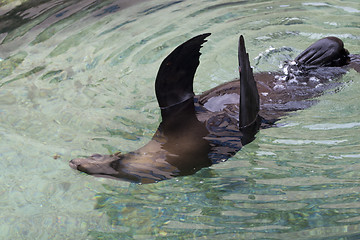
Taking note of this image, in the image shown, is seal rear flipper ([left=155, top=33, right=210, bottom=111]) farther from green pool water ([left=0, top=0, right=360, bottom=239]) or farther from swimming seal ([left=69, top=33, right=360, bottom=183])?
green pool water ([left=0, top=0, right=360, bottom=239])

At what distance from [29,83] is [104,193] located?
7.03ft

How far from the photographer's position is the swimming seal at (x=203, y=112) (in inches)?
122

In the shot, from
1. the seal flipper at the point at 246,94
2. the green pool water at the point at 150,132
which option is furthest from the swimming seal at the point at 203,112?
the green pool water at the point at 150,132

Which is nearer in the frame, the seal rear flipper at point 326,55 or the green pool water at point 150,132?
the green pool water at point 150,132

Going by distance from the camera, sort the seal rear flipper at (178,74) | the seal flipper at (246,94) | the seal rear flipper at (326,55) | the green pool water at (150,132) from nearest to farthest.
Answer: the green pool water at (150,132)
the seal flipper at (246,94)
the seal rear flipper at (178,74)
the seal rear flipper at (326,55)

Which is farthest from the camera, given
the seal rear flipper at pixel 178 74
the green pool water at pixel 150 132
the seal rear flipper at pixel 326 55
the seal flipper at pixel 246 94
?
the seal rear flipper at pixel 326 55

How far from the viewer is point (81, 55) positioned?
17.9 feet

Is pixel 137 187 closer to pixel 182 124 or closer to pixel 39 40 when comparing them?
pixel 182 124

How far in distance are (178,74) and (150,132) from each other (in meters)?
0.63

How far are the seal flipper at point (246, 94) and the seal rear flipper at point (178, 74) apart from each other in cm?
35

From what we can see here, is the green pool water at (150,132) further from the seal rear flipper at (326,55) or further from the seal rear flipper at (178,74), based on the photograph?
the seal rear flipper at (178,74)

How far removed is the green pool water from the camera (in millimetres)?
3043

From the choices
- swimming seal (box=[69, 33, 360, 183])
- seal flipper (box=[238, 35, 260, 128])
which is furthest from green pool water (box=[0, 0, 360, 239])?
seal flipper (box=[238, 35, 260, 128])

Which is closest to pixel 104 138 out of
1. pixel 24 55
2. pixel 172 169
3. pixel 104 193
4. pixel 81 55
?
pixel 104 193
